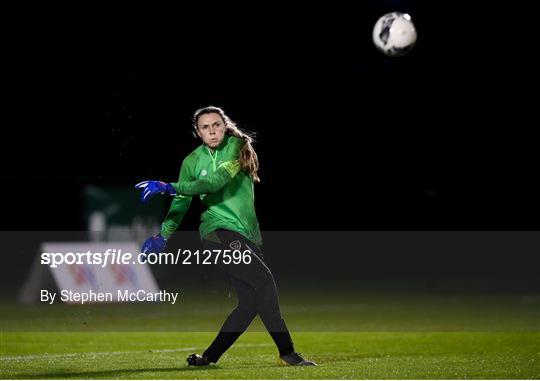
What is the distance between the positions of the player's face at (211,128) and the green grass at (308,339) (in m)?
1.76

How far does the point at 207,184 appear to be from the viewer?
949 centimetres

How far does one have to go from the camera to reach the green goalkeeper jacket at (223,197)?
32.0 ft

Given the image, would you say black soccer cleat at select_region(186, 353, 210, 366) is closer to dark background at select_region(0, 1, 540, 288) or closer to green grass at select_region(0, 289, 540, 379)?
green grass at select_region(0, 289, 540, 379)

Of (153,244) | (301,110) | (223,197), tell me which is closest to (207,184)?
(223,197)

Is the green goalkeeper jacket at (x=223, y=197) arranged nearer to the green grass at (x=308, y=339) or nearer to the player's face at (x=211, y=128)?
the player's face at (x=211, y=128)

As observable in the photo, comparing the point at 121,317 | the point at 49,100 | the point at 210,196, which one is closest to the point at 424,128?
the point at 49,100

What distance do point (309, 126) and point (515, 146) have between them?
473cm

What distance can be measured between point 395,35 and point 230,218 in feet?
11.3

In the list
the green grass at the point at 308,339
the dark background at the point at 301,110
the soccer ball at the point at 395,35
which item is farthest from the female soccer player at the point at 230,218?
the dark background at the point at 301,110

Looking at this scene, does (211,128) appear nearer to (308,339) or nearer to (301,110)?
(308,339)

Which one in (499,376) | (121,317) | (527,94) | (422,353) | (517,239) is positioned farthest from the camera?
(517,239)

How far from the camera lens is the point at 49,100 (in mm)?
25484

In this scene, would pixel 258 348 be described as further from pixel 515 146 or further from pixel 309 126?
pixel 515 146

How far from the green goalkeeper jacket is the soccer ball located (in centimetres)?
301
